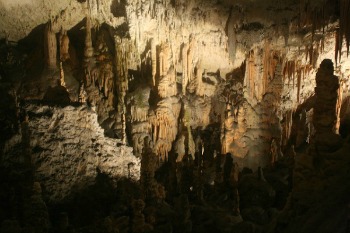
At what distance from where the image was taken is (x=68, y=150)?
10.0 m

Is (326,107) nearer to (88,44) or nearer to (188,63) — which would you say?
(188,63)

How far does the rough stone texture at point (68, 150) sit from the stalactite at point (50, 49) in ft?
12.0

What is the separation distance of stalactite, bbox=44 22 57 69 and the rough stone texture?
145 inches

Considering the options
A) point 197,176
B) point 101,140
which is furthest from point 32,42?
point 197,176

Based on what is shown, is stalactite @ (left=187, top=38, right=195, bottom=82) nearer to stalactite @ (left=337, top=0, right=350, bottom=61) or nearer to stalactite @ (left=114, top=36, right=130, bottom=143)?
stalactite @ (left=114, top=36, right=130, bottom=143)

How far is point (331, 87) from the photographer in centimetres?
677

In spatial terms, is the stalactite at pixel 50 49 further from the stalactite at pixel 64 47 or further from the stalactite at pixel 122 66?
the stalactite at pixel 122 66

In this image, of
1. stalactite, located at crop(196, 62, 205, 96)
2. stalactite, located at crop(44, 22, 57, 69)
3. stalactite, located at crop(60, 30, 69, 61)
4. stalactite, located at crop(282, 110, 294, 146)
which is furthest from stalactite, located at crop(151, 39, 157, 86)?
stalactite, located at crop(282, 110, 294, 146)

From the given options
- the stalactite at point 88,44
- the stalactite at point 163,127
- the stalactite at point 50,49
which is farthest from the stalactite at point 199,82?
the stalactite at point 50,49

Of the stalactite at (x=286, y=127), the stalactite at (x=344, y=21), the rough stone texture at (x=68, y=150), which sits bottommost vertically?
the rough stone texture at (x=68, y=150)

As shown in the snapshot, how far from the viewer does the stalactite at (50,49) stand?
13.4 meters

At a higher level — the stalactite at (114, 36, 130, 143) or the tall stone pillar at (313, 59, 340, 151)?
the stalactite at (114, 36, 130, 143)

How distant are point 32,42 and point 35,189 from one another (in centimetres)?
829

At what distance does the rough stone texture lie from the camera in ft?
31.6
